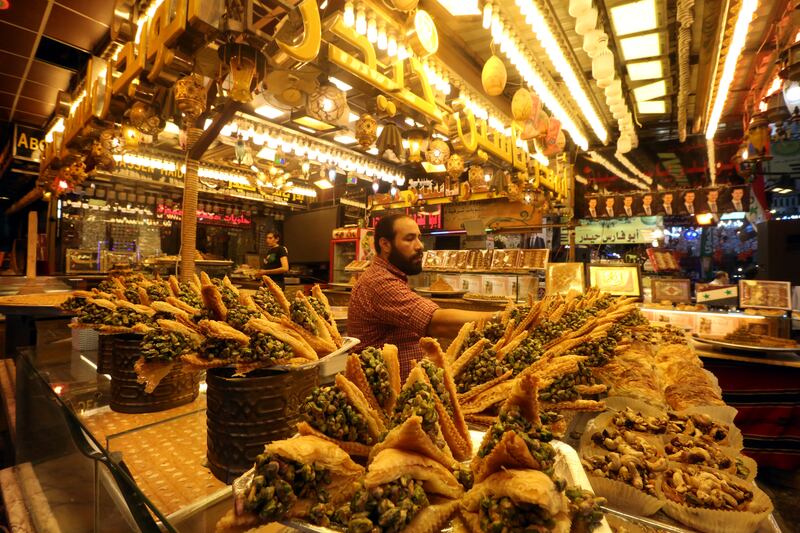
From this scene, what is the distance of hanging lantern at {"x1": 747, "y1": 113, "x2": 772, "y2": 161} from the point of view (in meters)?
5.79

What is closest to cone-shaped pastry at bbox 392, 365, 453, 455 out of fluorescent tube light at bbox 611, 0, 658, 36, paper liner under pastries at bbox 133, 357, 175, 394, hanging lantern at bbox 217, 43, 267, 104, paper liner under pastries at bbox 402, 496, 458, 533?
paper liner under pastries at bbox 402, 496, 458, 533

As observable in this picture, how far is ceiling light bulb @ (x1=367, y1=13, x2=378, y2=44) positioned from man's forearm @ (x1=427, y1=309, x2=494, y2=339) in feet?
9.08

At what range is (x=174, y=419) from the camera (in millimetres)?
1278

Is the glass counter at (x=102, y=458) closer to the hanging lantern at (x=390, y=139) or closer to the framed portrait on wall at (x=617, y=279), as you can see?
the hanging lantern at (x=390, y=139)

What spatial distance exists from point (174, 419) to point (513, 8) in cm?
533

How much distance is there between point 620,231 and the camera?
399 inches

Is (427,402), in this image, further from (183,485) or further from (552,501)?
(183,485)

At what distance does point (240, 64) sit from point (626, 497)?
2922 millimetres

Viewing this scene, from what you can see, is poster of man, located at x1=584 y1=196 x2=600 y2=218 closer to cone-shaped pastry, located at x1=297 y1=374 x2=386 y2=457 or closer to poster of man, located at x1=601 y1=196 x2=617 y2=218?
poster of man, located at x1=601 y1=196 x2=617 y2=218

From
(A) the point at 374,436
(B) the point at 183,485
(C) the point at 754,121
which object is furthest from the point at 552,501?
(C) the point at 754,121

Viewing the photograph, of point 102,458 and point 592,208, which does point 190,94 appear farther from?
point 592,208

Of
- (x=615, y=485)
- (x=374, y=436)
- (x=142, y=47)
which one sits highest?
(x=142, y=47)

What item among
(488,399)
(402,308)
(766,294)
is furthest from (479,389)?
(766,294)

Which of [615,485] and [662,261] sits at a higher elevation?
[662,261]
